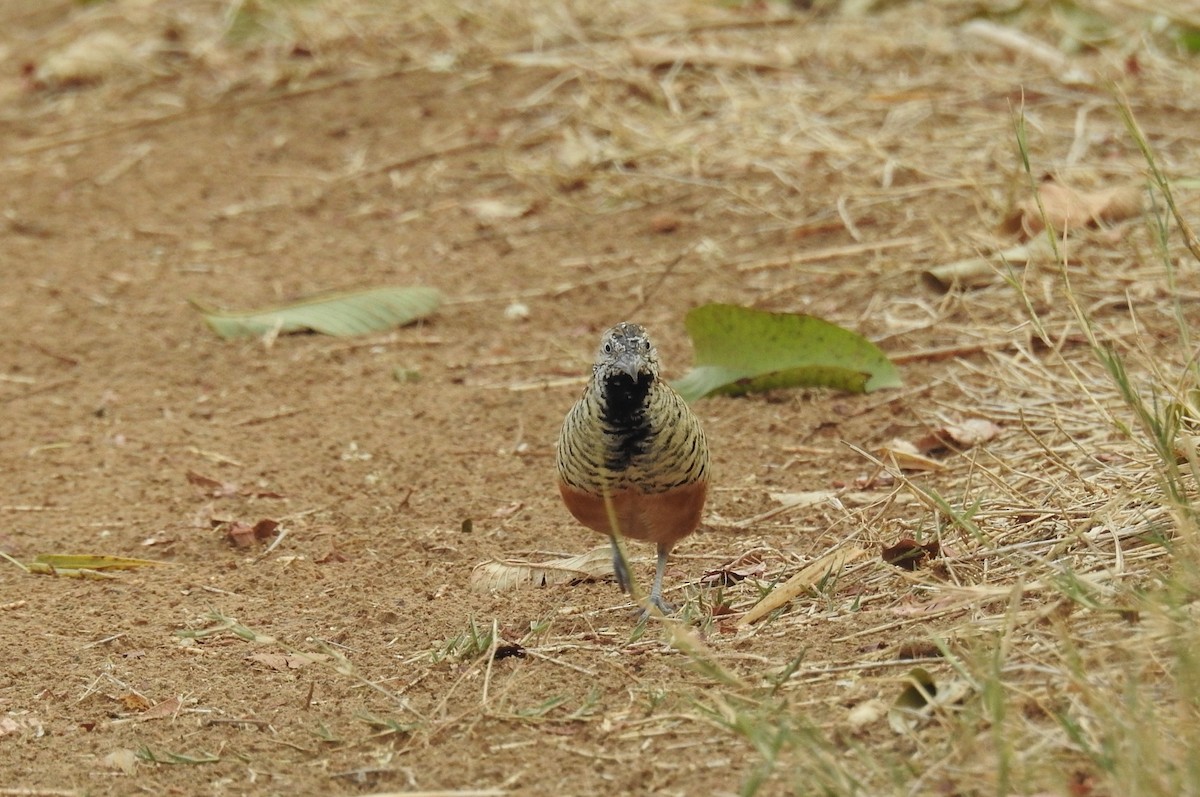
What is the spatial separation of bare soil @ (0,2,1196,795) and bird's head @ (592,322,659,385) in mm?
604

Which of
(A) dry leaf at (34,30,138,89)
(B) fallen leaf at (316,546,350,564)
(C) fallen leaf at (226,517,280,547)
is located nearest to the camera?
(B) fallen leaf at (316,546,350,564)

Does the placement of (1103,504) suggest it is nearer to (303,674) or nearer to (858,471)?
(858,471)

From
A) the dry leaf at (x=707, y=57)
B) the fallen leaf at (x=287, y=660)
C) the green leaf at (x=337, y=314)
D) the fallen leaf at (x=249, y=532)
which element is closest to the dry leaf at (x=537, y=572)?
the fallen leaf at (x=287, y=660)

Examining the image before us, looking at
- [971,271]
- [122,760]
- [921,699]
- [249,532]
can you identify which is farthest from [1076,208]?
[122,760]

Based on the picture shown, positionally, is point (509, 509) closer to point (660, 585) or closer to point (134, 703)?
point (660, 585)

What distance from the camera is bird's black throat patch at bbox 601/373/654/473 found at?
3914 mm

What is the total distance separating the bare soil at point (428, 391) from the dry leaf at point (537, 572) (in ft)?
0.17

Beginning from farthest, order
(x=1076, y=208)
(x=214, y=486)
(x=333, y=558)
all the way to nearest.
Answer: (x=1076, y=208), (x=214, y=486), (x=333, y=558)

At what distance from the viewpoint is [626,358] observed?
12.7 ft

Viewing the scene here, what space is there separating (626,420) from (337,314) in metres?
A: 2.90

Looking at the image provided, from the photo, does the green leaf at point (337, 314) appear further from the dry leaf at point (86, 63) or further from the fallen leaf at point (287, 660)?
the dry leaf at point (86, 63)

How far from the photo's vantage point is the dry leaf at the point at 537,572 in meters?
4.31

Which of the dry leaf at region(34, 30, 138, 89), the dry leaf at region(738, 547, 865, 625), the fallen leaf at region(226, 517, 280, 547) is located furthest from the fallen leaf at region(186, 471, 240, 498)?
the dry leaf at region(34, 30, 138, 89)

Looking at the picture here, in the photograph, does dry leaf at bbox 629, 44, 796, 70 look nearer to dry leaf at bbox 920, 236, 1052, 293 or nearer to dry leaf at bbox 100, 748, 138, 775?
dry leaf at bbox 920, 236, 1052, 293
